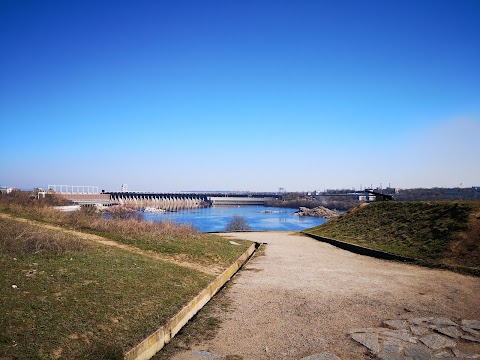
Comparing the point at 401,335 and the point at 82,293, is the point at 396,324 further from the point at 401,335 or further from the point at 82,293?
the point at 82,293

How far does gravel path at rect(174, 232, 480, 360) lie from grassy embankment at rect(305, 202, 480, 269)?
4.97 ft

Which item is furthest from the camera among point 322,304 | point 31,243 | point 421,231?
point 421,231

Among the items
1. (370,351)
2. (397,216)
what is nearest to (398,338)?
(370,351)

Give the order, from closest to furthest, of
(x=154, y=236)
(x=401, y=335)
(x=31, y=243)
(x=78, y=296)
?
(x=401, y=335) → (x=78, y=296) → (x=31, y=243) → (x=154, y=236)

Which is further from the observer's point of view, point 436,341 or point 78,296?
point 78,296

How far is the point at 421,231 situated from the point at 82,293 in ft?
46.9

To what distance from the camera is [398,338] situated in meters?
5.57

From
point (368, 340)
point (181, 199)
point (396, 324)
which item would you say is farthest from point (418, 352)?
point (181, 199)

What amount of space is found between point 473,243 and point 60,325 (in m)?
13.1

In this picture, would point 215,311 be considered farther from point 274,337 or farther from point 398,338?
point 398,338

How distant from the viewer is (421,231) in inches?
605

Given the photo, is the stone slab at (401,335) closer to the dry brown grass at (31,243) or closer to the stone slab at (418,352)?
the stone slab at (418,352)

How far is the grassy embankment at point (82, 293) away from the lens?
15.0ft

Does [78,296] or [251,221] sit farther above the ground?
[78,296]
